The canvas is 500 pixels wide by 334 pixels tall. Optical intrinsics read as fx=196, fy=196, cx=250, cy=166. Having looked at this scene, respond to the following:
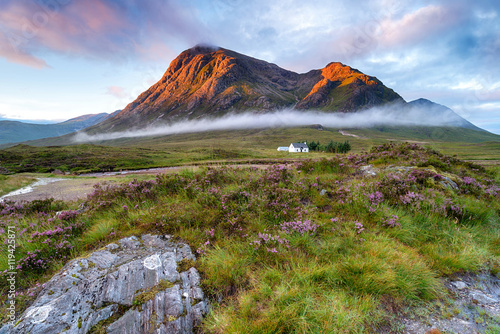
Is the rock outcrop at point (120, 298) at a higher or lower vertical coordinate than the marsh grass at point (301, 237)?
lower

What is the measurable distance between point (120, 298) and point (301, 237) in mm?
3567

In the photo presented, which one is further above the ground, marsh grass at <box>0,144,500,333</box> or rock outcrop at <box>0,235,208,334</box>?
marsh grass at <box>0,144,500,333</box>

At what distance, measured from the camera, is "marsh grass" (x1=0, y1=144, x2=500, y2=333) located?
9.50 feet

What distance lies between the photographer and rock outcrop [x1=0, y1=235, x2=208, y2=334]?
2904mm

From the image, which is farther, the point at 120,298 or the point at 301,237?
the point at 301,237

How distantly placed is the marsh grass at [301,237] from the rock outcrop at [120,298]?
0.36 meters

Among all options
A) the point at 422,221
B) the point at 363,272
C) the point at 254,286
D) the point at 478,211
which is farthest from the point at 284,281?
the point at 478,211

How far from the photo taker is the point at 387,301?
3.00 metres

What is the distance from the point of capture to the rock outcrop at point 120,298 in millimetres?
→ 2904

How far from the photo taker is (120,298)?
3.29 m

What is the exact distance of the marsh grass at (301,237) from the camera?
289 cm

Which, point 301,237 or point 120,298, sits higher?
point 301,237

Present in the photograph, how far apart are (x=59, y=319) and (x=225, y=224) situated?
10.5ft

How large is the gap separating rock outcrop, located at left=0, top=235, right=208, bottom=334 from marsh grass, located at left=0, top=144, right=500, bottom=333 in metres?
0.36
